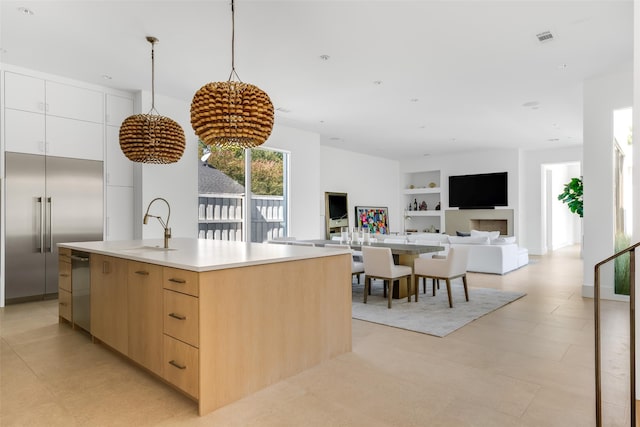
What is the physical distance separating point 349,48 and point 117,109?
3564 mm

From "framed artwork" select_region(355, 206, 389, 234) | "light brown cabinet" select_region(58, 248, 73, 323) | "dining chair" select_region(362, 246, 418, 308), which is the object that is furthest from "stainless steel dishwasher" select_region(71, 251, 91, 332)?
"framed artwork" select_region(355, 206, 389, 234)

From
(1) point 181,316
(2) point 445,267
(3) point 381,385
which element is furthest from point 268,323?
(2) point 445,267

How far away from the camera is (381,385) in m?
2.51

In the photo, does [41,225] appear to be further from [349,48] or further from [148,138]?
[349,48]

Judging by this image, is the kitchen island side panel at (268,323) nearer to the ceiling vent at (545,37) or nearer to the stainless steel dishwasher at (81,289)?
the stainless steel dishwasher at (81,289)

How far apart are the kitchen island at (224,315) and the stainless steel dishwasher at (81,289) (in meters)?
0.30

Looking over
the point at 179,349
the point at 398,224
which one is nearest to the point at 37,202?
the point at 179,349

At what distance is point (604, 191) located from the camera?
507 centimetres

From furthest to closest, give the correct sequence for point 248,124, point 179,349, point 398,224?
point 398,224
point 248,124
point 179,349

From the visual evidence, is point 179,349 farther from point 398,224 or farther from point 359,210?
point 398,224

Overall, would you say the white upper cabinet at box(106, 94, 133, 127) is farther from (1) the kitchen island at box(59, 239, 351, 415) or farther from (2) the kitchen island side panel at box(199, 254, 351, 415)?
(2) the kitchen island side panel at box(199, 254, 351, 415)

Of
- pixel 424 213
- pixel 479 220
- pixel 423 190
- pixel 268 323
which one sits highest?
pixel 423 190

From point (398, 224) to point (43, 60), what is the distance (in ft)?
33.2

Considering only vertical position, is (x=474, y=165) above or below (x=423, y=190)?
above
